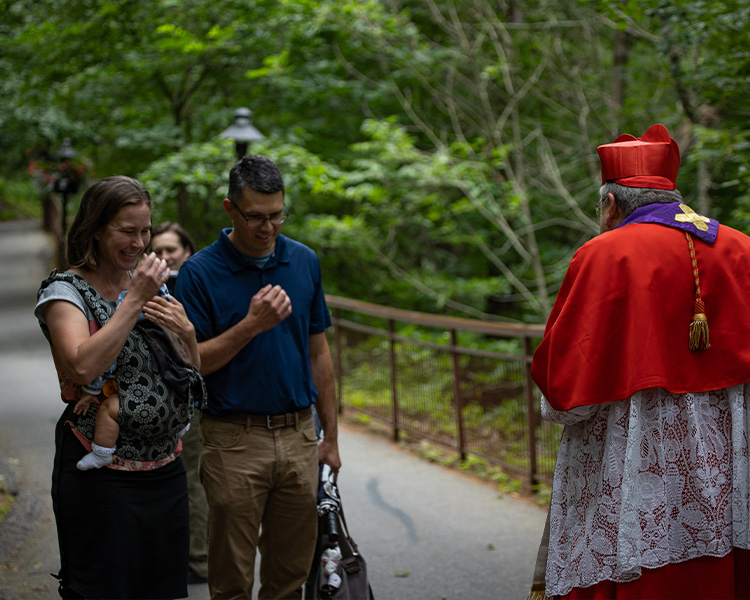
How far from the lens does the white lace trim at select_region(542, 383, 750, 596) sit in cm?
275

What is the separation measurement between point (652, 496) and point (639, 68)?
9855 mm

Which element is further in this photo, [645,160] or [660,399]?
[645,160]

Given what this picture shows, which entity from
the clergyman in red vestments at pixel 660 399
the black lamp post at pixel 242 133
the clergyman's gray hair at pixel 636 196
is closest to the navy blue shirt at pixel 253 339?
the clergyman in red vestments at pixel 660 399

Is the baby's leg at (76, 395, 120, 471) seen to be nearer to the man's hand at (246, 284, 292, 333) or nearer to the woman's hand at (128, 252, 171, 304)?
the woman's hand at (128, 252, 171, 304)

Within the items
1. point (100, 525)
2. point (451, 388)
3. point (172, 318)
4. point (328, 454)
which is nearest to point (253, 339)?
point (172, 318)

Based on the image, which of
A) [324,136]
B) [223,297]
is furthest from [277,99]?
[223,297]

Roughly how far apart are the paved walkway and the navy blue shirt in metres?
1.72

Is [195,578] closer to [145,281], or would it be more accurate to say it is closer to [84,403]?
[84,403]

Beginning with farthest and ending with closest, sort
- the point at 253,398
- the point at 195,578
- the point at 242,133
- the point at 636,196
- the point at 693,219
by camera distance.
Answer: the point at 242,133, the point at 195,578, the point at 253,398, the point at 636,196, the point at 693,219

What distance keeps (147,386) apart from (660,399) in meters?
1.81

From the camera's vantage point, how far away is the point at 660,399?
2805 mm

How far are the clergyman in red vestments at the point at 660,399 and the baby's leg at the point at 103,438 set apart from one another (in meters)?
1.52

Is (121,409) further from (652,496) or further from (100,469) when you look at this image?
(652,496)

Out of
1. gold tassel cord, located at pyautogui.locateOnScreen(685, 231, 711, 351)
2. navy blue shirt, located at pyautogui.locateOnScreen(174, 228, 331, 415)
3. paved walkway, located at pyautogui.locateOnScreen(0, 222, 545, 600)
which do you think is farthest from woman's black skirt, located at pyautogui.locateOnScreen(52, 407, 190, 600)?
gold tassel cord, located at pyautogui.locateOnScreen(685, 231, 711, 351)
